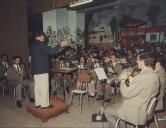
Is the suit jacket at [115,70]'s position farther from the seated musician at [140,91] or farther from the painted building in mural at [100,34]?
the painted building in mural at [100,34]

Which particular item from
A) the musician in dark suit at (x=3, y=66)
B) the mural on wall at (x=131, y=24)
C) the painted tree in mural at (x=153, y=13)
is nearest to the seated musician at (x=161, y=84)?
the musician in dark suit at (x=3, y=66)

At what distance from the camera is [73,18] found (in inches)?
583

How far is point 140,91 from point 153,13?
8.11 metres

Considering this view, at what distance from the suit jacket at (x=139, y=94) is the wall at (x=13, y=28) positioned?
6.13m

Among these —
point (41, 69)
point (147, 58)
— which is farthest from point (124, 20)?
point (147, 58)

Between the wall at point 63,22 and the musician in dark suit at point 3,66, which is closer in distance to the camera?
the musician in dark suit at point 3,66

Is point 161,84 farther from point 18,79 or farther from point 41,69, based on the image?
point 18,79

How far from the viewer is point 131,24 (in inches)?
472

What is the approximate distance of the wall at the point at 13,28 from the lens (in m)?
8.73

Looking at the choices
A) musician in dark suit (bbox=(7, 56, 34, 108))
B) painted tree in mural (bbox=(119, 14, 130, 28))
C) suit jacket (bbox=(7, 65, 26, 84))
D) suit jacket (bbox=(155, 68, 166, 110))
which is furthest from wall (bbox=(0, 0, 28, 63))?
suit jacket (bbox=(155, 68, 166, 110))

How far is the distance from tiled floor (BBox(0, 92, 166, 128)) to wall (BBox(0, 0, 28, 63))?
288 cm

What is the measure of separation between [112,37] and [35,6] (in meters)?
4.49

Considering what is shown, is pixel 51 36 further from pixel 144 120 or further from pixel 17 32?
pixel 144 120

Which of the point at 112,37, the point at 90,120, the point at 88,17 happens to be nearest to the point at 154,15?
the point at 112,37
